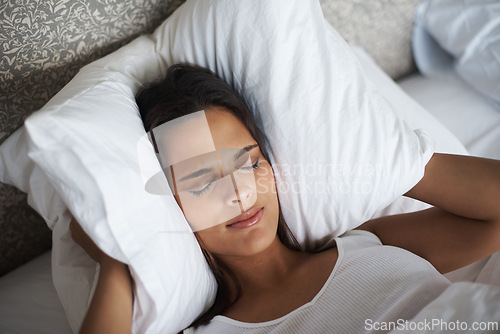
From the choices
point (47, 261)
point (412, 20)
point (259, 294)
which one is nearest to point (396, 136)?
point (259, 294)

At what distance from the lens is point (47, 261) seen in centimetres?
85

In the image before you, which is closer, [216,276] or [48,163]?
[48,163]

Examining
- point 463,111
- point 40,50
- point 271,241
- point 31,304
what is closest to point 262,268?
point 271,241

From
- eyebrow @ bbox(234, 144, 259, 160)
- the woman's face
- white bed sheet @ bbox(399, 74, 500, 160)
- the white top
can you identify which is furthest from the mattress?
eyebrow @ bbox(234, 144, 259, 160)

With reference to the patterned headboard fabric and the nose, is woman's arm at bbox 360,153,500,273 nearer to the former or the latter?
the nose

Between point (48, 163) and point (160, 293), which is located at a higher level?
point (48, 163)

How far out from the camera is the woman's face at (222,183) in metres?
0.62

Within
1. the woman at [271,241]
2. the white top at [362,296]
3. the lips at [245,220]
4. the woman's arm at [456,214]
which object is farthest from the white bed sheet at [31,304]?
the woman's arm at [456,214]

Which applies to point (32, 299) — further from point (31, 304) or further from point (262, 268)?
point (262, 268)

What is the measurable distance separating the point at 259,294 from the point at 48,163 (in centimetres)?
45

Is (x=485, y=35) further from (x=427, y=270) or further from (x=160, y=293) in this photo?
(x=160, y=293)

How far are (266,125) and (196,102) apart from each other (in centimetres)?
14

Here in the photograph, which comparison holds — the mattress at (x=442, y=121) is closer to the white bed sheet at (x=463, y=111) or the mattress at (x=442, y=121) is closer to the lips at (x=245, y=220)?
the white bed sheet at (x=463, y=111)

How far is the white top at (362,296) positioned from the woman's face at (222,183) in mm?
136
